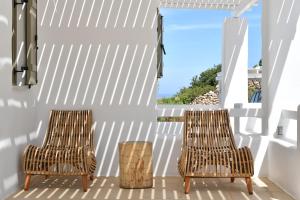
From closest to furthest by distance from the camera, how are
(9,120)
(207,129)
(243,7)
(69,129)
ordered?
(9,120)
(207,129)
(69,129)
(243,7)

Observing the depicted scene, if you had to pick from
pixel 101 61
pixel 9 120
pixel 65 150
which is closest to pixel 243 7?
pixel 101 61

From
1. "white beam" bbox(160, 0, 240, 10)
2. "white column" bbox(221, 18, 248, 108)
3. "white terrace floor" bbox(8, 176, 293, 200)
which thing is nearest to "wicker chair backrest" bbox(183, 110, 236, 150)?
"white terrace floor" bbox(8, 176, 293, 200)

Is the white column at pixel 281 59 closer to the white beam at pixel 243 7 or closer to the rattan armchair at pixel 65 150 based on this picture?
the rattan armchair at pixel 65 150

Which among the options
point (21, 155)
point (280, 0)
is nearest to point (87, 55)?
point (21, 155)

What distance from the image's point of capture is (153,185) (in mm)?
6469

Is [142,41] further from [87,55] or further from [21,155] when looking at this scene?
[21,155]

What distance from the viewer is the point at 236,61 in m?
11.4

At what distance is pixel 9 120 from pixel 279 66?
353cm

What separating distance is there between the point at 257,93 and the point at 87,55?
6.15m

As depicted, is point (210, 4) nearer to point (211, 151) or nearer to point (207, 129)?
point (207, 129)

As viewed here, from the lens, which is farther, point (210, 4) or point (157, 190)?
point (210, 4)

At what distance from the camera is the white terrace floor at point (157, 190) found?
5.79 m

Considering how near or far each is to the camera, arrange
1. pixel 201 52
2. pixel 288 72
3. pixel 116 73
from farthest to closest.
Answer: pixel 201 52 < pixel 116 73 < pixel 288 72

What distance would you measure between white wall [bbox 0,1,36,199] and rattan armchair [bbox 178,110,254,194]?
1981 millimetres
